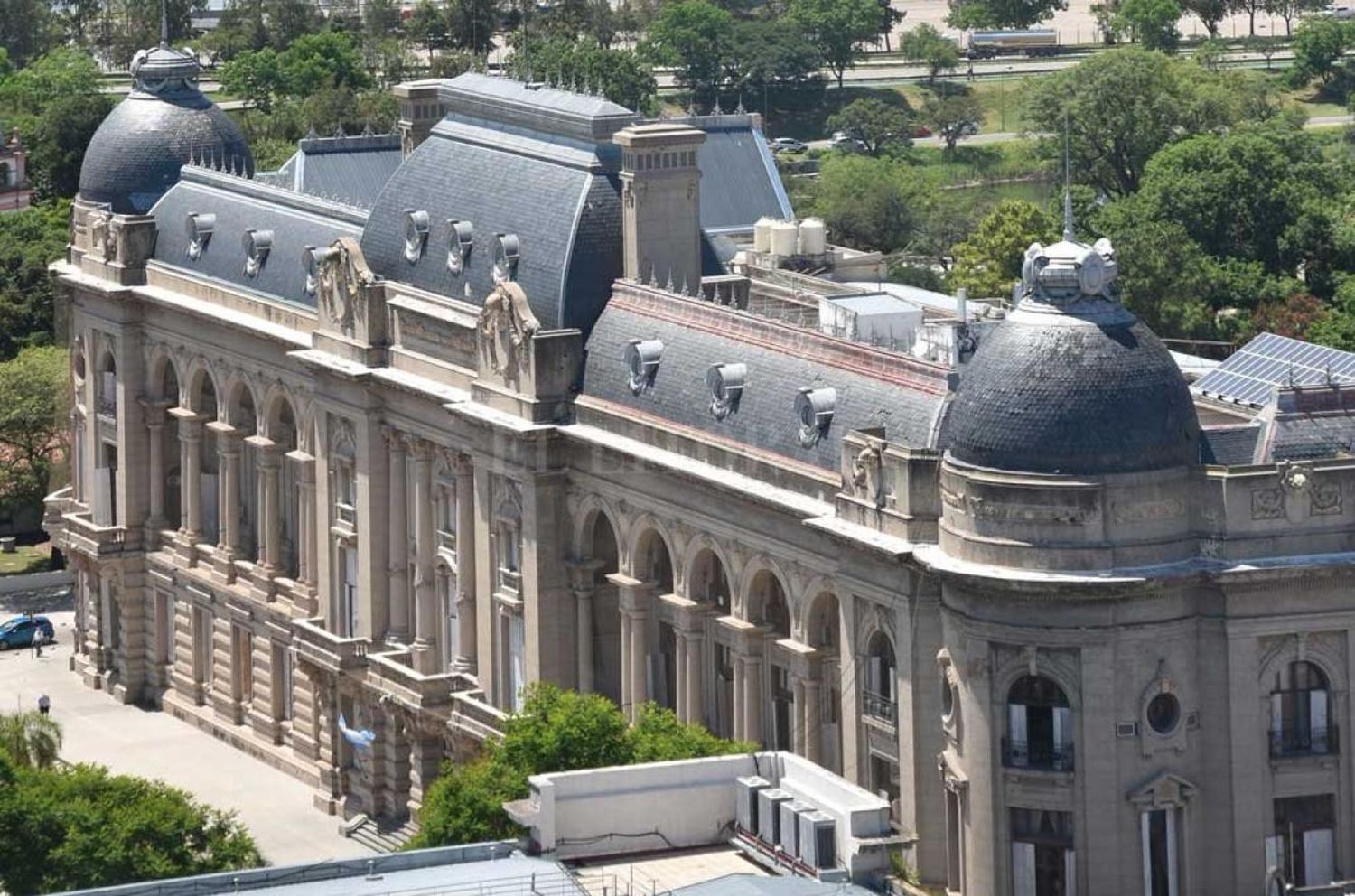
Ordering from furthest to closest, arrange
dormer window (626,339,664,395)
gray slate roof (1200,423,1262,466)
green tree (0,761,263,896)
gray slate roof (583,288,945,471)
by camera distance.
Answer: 1. dormer window (626,339,664,395)
2. green tree (0,761,263,896)
3. gray slate roof (583,288,945,471)
4. gray slate roof (1200,423,1262,466)

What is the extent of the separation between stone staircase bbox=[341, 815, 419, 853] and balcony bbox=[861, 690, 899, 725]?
3047 cm

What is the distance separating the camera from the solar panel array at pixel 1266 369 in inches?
5669

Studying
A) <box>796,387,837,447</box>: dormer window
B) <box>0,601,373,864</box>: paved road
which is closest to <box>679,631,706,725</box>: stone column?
<box>796,387,837,447</box>: dormer window

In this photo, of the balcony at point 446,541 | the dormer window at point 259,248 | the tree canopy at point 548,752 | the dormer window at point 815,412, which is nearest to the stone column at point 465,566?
the balcony at point 446,541

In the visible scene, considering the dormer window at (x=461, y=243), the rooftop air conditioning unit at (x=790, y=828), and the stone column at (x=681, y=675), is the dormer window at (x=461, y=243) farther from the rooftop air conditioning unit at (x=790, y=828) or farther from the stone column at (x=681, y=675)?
the rooftop air conditioning unit at (x=790, y=828)

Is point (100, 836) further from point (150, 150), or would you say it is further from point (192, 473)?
point (150, 150)

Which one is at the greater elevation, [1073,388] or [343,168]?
[343,168]

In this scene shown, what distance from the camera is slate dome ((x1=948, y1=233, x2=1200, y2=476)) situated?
130 m

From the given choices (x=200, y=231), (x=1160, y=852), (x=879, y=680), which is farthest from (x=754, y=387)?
(x=200, y=231)

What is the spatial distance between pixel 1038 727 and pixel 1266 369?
24088 mm

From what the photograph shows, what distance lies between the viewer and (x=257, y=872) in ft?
401

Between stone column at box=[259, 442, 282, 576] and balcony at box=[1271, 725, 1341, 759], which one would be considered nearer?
balcony at box=[1271, 725, 1341, 759]

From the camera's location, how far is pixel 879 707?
14038 cm

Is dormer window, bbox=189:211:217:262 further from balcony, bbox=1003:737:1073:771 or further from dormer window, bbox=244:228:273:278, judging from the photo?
balcony, bbox=1003:737:1073:771
